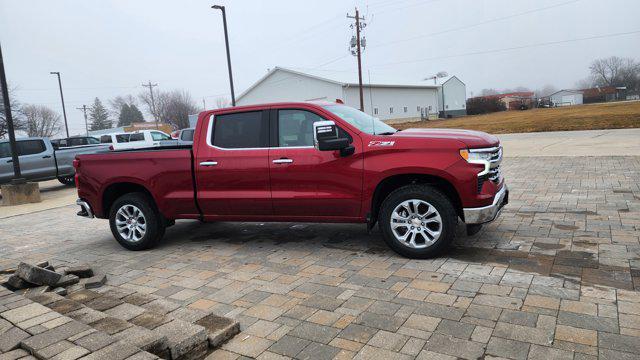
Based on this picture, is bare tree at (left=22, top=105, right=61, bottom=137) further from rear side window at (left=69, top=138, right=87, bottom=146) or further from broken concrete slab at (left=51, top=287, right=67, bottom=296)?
broken concrete slab at (left=51, top=287, right=67, bottom=296)

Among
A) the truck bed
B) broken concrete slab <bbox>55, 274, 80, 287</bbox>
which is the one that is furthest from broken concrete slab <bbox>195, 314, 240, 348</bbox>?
the truck bed

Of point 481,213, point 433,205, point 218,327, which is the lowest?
point 218,327

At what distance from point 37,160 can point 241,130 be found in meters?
11.7

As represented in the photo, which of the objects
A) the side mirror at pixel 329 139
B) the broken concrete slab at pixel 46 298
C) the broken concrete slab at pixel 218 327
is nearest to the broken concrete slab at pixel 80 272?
the broken concrete slab at pixel 46 298

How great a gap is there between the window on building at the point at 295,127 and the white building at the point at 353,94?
112ft

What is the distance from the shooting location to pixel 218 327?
3.45 meters

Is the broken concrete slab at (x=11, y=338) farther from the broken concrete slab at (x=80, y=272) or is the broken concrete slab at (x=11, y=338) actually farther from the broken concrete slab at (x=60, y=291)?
the broken concrete slab at (x=80, y=272)

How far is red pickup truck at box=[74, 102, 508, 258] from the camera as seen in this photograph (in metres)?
4.74

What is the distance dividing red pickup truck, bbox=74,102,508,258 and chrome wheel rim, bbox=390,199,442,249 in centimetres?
1

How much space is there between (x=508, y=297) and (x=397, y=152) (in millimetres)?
1798

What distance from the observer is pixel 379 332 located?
11.0 feet

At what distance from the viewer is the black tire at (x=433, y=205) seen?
4711 millimetres

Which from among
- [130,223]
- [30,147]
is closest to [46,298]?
[130,223]

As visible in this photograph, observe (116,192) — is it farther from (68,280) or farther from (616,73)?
(616,73)
